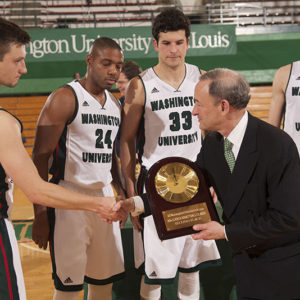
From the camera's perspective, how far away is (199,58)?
513 inches

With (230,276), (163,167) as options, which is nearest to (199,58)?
(230,276)

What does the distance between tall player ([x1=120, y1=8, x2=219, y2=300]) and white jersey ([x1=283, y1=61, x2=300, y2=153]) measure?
1.05m

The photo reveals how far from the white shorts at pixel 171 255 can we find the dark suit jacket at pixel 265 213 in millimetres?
1166

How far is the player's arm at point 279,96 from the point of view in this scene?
3.93 meters

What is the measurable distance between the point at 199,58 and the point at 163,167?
1137cm

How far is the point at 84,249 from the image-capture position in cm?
291

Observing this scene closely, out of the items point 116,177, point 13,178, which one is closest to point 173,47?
point 116,177

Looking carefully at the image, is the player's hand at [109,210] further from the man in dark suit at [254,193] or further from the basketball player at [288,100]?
the basketball player at [288,100]

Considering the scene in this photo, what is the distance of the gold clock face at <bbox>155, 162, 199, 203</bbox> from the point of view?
210cm

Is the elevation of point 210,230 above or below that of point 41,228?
above

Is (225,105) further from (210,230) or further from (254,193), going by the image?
(210,230)

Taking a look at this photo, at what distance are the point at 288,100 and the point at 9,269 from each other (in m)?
2.92

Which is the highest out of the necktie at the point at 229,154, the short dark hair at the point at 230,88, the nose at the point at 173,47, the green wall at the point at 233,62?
the green wall at the point at 233,62

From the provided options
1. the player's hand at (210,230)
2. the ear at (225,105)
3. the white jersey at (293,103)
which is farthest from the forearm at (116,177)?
the white jersey at (293,103)
